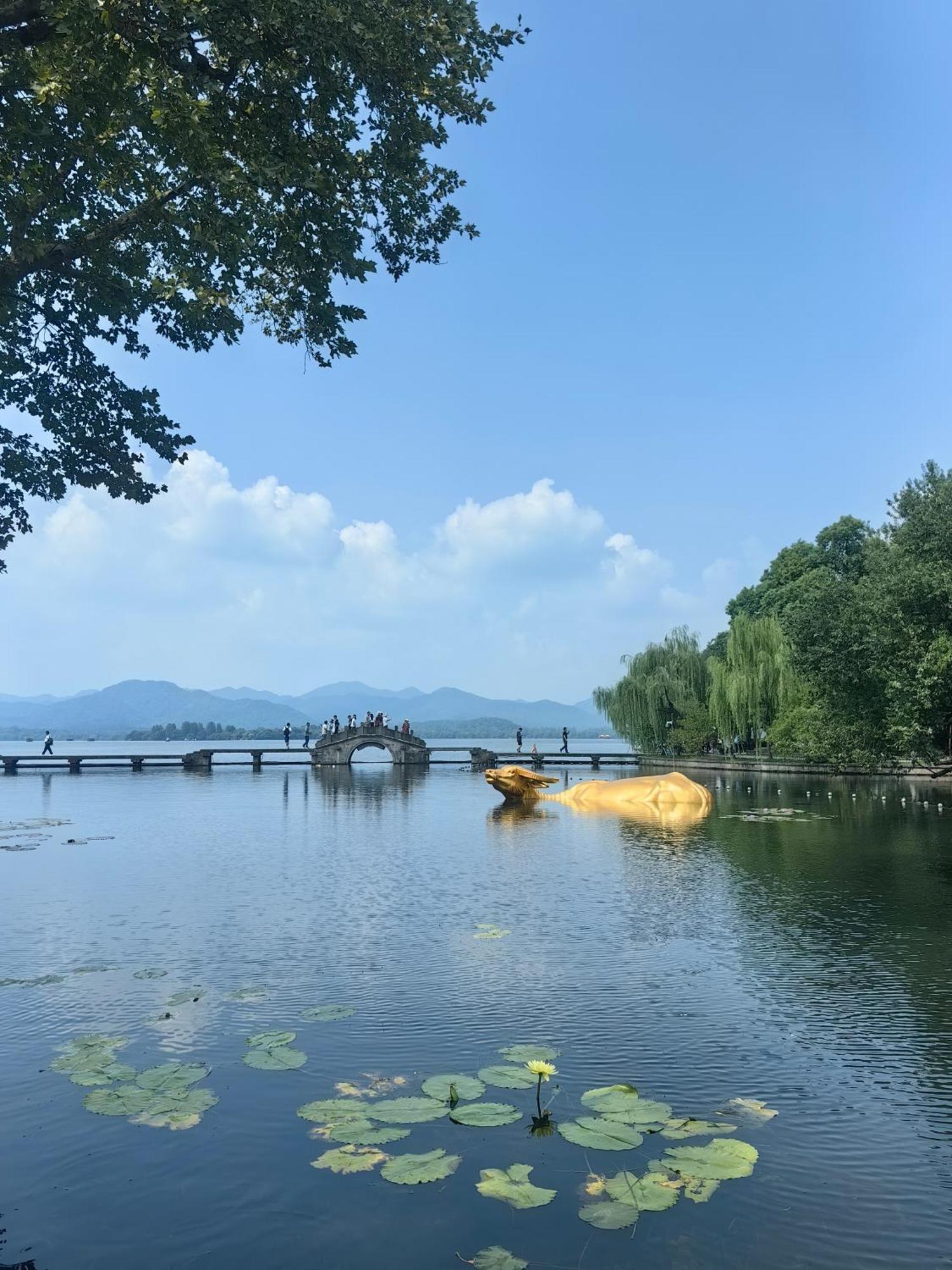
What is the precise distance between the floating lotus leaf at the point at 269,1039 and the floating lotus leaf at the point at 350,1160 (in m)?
1.78

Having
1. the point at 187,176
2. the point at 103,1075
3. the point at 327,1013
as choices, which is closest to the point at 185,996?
the point at 327,1013

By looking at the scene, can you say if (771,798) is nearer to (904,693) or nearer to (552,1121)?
(904,693)

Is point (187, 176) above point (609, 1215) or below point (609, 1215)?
above

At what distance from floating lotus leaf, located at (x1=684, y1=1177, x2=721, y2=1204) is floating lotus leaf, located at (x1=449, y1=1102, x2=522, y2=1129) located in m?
1.19

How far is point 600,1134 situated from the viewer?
17.2 feet

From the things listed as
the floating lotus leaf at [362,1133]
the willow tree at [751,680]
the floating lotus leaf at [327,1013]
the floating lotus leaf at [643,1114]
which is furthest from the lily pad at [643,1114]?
the willow tree at [751,680]

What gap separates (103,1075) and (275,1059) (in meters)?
1.18

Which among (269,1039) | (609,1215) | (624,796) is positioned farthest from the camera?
(624,796)

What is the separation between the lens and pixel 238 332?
33.5ft

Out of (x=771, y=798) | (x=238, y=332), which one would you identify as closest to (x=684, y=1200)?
(x=238, y=332)

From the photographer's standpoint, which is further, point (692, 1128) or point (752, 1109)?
point (752, 1109)

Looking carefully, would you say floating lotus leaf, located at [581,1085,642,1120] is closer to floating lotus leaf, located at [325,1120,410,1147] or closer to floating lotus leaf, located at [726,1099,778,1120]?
floating lotus leaf, located at [726,1099,778,1120]

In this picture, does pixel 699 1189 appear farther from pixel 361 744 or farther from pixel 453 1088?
pixel 361 744

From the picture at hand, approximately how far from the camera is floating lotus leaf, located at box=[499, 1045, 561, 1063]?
6512 mm
